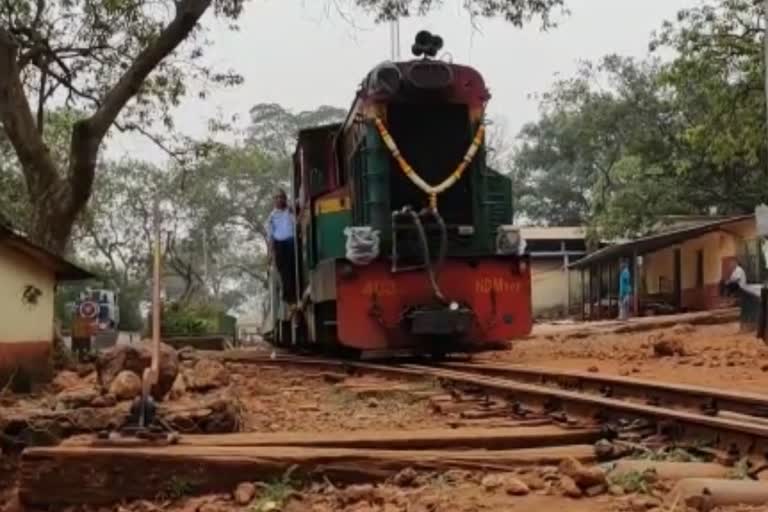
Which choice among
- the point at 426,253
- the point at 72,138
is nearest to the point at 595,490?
the point at 426,253

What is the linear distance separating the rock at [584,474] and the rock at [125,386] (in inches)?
115

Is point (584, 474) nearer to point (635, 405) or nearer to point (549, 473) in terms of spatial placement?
point (549, 473)

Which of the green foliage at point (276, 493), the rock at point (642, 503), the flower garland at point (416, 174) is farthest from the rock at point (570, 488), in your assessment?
the flower garland at point (416, 174)

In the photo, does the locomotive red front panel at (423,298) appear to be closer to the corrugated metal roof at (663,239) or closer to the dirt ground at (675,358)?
the dirt ground at (675,358)

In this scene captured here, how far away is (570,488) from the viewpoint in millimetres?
4125

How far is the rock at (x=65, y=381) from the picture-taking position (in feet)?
30.0

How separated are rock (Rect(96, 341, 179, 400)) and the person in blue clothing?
2273 cm

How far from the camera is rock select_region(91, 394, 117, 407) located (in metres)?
6.06

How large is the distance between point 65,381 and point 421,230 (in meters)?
3.82

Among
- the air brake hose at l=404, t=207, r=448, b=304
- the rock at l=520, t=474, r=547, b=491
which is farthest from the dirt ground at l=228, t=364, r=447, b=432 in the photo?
the rock at l=520, t=474, r=547, b=491

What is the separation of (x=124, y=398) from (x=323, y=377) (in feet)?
13.4

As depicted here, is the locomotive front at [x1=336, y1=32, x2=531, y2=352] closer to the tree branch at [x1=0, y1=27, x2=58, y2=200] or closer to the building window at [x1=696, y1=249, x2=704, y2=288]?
the tree branch at [x1=0, y1=27, x2=58, y2=200]

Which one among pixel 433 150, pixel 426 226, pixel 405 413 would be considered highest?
pixel 433 150

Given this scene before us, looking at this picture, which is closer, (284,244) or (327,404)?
(327,404)
